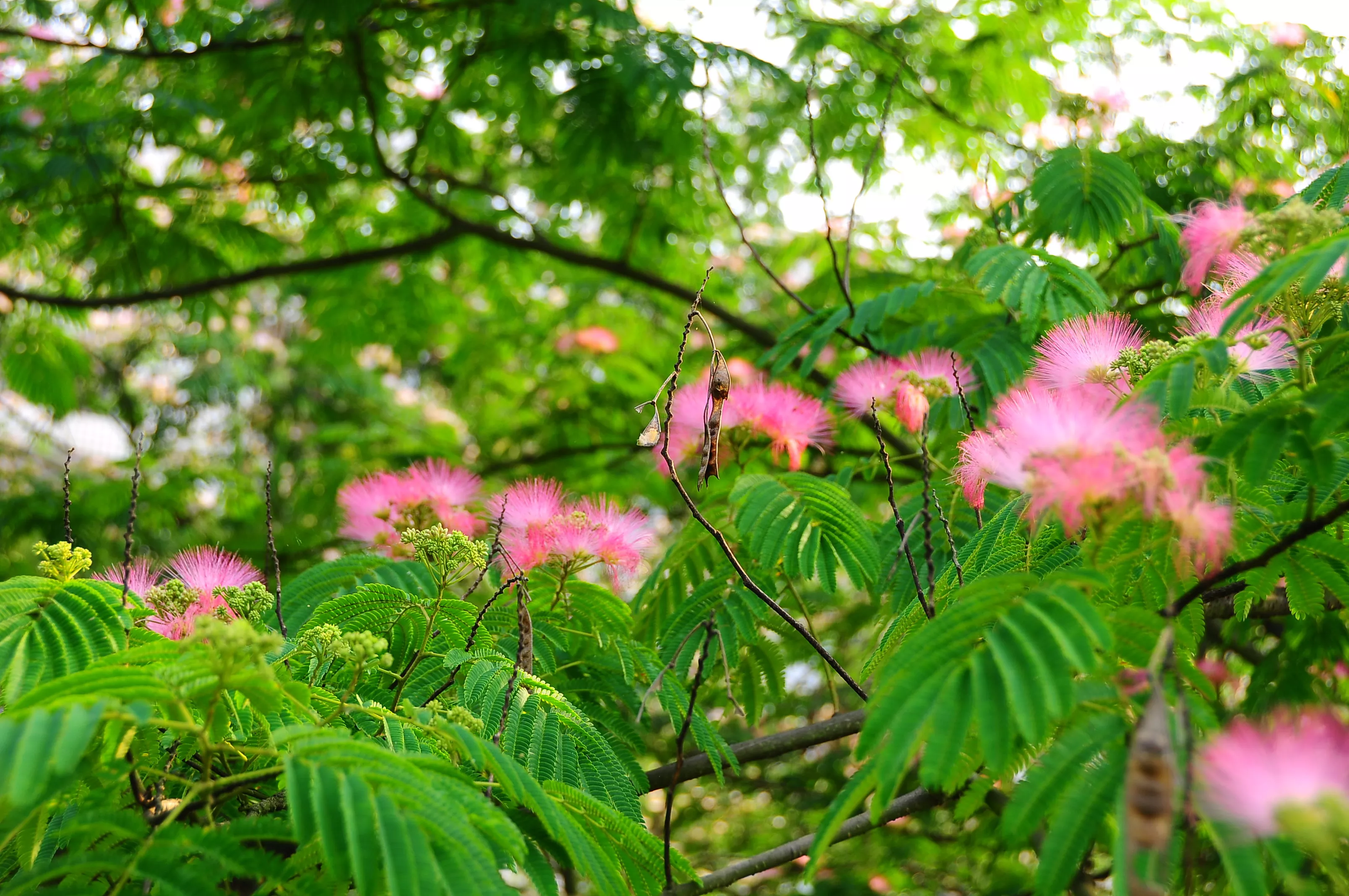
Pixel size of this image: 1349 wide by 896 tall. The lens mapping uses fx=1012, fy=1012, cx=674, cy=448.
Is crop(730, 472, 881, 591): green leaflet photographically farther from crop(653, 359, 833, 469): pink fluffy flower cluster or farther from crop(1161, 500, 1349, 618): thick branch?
crop(1161, 500, 1349, 618): thick branch

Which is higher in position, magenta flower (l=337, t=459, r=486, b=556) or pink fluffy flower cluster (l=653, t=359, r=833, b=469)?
pink fluffy flower cluster (l=653, t=359, r=833, b=469)

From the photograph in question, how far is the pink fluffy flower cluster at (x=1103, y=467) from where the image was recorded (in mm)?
1364

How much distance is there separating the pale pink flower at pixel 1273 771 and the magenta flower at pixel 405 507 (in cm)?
228

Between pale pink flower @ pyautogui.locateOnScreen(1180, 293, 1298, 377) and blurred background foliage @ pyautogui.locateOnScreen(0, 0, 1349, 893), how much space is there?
4.41ft

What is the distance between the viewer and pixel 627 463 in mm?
5973

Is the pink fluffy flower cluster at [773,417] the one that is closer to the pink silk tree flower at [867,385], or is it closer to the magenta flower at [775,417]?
the magenta flower at [775,417]

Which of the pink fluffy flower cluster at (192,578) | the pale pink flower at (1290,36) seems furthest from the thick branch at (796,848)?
→ the pale pink flower at (1290,36)

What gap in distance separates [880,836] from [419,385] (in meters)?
8.97

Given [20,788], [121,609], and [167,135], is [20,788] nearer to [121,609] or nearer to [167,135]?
[121,609]

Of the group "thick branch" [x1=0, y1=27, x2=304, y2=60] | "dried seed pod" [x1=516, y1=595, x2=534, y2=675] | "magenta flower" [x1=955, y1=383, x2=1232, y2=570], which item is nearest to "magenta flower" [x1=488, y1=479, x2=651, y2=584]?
"dried seed pod" [x1=516, y1=595, x2=534, y2=675]

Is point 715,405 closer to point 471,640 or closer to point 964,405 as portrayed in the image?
point 964,405

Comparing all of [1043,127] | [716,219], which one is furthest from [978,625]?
[716,219]

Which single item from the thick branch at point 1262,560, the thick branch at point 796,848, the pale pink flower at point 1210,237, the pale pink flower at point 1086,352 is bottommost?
the thick branch at point 796,848

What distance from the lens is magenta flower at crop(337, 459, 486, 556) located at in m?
3.08
